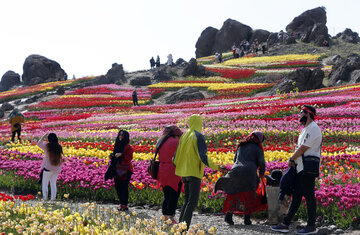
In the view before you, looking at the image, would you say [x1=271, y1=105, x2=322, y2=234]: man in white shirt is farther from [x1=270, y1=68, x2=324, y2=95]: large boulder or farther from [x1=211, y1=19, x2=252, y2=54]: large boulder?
[x1=211, y1=19, x2=252, y2=54]: large boulder

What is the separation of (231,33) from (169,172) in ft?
265

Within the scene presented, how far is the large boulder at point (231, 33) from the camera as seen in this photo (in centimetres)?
8456

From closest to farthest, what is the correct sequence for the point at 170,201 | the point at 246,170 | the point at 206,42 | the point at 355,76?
the point at 246,170 < the point at 170,201 < the point at 355,76 < the point at 206,42

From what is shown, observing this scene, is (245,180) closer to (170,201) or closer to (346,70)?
(170,201)

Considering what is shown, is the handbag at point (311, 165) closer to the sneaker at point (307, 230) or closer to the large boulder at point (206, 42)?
the sneaker at point (307, 230)

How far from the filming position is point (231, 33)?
84938 mm

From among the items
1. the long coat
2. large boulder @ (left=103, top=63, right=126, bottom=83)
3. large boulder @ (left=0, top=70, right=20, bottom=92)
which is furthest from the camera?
large boulder @ (left=0, top=70, right=20, bottom=92)

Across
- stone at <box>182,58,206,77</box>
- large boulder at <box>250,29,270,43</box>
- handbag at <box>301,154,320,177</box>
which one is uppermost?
large boulder at <box>250,29,270,43</box>

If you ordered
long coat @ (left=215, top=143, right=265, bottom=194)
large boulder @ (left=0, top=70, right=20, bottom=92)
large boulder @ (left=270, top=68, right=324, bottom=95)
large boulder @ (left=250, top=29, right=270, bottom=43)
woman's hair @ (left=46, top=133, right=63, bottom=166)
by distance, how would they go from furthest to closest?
large boulder @ (left=250, top=29, right=270, bottom=43) → large boulder @ (left=0, top=70, right=20, bottom=92) → large boulder @ (left=270, top=68, right=324, bottom=95) → woman's hair @ (left=46, top=133, right=63, bottom=166) → long coat @ (left=215, top=143, right=265, bottom=194)

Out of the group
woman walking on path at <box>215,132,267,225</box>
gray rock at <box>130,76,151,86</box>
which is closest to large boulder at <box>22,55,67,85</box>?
gray rock at <box>130,76,151,86</box>

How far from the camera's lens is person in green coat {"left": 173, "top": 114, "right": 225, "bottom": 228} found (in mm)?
6375

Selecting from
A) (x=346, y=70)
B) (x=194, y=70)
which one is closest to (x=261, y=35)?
(x=194, y=70)

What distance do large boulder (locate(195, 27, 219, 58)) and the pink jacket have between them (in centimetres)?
8601

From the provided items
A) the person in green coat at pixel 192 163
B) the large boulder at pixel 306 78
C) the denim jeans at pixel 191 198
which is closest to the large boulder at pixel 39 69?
the large boulder at pixel 306 78
